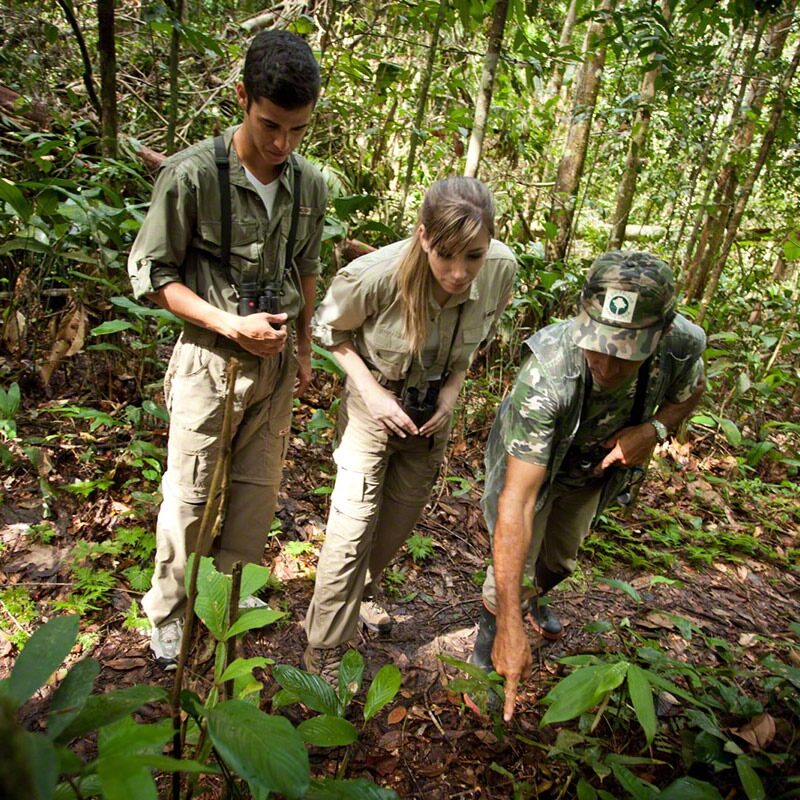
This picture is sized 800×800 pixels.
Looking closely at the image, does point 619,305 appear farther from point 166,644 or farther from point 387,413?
point 166,644

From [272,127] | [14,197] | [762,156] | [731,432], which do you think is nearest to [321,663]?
[272,127]

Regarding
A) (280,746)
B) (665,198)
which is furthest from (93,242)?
(665,198)

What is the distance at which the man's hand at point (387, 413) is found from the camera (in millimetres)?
2350

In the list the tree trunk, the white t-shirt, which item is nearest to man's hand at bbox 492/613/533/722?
the white t-shirt

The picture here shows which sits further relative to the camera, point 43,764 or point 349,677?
point 349,677

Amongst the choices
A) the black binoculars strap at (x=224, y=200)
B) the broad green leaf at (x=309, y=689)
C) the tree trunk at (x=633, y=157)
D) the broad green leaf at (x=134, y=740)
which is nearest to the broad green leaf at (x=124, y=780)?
the broad green leaf at (x=134, y=740)

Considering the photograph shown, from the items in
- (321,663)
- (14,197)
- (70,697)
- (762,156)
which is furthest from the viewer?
(762,156)

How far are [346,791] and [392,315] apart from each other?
1.61 m

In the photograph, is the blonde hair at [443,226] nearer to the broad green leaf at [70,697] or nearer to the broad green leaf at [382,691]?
the broad green leaf at [382,691]

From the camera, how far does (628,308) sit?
76.2 inches

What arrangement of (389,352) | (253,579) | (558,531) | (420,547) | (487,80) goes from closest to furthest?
(253,579) → (389,352) → (558,531) → (420,547) → (487,80)

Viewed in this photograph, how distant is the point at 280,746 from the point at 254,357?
1.62m

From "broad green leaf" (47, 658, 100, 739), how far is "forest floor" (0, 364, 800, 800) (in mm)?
1128

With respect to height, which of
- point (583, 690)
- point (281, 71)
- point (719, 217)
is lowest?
point (583, 690)
